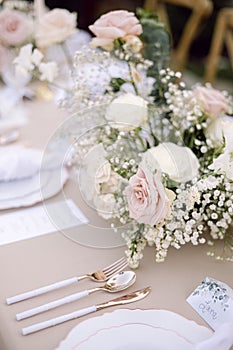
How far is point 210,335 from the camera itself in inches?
31.4

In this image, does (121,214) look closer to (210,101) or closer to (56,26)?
(210,101)

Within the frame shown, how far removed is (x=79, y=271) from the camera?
3.09 ft

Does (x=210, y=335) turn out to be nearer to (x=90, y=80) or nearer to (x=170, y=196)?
(x=170, y=196)

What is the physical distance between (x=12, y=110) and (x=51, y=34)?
1.11 ft

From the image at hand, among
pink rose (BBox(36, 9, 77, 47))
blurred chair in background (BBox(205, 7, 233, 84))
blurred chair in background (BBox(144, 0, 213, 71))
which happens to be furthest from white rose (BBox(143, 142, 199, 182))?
blurred chair in background (BBox(144, 0, 213, 71))

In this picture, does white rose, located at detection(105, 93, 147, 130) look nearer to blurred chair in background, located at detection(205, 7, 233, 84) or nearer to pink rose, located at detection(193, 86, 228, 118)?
pink rose, located at detection(193, 86, 228, 118)

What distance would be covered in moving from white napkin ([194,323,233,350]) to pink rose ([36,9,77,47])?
3.21 ft

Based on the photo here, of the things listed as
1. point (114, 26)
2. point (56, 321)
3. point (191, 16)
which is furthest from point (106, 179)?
point (191, 16)

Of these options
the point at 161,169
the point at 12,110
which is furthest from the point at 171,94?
the point at 12,110

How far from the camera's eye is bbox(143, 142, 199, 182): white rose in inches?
36.7

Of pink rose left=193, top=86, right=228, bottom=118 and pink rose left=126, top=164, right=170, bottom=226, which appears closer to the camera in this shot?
pink rose left=126, top=164, right=170, bottom=226

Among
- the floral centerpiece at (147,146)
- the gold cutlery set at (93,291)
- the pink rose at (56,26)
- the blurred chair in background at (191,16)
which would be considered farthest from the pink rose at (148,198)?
the blurred chair in background at (191,16)

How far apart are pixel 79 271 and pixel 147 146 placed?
31 cm

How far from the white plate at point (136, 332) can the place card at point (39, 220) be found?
29 centimetres
